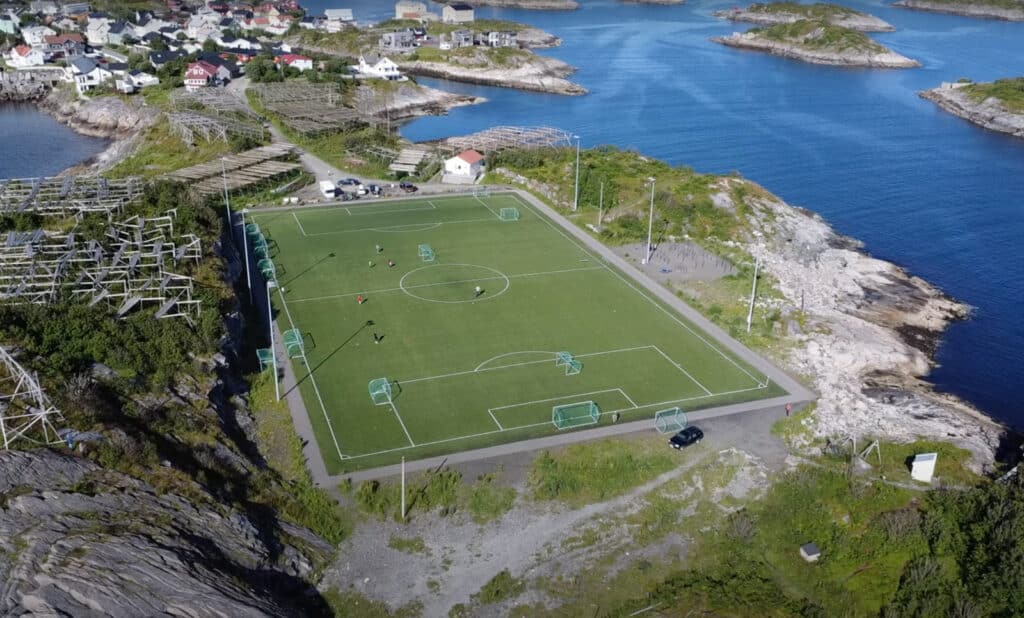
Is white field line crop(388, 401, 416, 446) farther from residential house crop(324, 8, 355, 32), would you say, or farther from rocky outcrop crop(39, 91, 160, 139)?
residential house crop(324, 8, 355, 32)

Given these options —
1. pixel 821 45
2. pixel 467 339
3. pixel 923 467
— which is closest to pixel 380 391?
pixel 467 339

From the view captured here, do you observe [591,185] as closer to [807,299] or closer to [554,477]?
[807,299]

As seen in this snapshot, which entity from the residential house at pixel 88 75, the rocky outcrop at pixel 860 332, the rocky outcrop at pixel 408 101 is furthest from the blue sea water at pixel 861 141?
the residential house at pixel 88 75

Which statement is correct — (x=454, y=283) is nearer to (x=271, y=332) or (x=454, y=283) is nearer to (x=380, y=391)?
(x=380, y=391)

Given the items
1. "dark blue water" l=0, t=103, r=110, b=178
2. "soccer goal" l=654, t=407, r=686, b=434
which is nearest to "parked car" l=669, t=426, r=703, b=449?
"soccer goal" l=654, t=407, r=686, b=434

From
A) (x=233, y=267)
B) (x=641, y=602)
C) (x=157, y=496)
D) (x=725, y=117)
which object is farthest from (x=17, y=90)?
(x=641, y=602)
